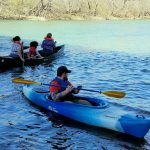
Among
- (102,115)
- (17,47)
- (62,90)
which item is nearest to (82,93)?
(62,90)

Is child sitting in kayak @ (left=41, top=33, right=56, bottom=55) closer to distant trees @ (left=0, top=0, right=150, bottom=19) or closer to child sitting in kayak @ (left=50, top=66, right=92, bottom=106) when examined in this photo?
child sitting in kayak @ (left=50, top=66, right=92, bottom=106)

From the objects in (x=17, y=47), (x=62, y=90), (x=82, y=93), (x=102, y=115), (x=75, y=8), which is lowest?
(x=82, y=93)

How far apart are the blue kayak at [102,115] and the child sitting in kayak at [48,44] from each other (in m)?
11.7

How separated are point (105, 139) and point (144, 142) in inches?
43.9

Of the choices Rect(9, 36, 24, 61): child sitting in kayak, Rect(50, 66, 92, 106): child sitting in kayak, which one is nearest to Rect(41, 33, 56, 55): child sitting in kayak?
Rect(9, 36, 24, 61): child sitting in kayak

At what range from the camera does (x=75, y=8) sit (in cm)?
8256

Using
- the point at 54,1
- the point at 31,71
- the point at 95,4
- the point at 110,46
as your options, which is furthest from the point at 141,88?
the point at 95,4

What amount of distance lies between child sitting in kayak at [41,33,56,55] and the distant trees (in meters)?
50.1

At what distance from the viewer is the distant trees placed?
7731cm

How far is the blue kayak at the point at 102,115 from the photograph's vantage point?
1154 cm

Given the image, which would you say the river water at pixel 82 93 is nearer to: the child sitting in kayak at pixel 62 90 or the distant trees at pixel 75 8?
the child sitting in kayak at pixel 62 90

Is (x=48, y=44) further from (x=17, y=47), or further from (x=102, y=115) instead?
(x=102, y=115)

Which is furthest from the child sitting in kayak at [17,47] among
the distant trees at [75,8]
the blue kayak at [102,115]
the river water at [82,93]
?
the distant trees at [75,8]

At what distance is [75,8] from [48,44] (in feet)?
188
